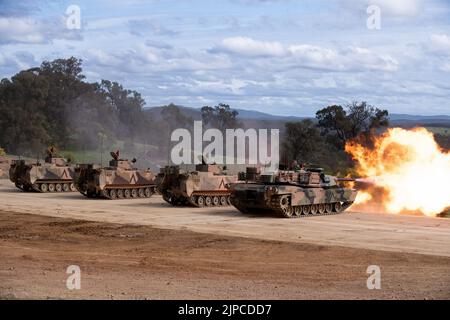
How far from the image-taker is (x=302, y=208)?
28.1m

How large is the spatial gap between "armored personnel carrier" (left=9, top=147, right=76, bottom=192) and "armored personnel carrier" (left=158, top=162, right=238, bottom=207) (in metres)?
10.3

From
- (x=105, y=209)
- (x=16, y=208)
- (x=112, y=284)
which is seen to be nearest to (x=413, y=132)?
(x=105, y=209)

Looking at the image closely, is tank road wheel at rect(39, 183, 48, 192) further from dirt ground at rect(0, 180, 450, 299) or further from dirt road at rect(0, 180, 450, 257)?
dirt ground at rect(0, 180, 450, 299)

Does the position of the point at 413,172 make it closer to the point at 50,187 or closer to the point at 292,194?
the point at 292,194

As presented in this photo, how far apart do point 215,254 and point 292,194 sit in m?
9.44

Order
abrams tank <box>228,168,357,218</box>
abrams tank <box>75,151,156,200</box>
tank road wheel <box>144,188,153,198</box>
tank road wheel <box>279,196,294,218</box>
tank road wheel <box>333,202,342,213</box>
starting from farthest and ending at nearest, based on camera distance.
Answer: tank road wheel <box>144,188,153,198</box> < abrams tank <box>75,151,156,200</box> < tank road wheel <box>333,202,342,213</box> < abrams tank <box>228,168,357,218</box> < tank road wheel <box>279,196,294,218</box>

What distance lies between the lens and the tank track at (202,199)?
31.9 metres

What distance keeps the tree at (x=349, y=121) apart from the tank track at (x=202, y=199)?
19.9 meters

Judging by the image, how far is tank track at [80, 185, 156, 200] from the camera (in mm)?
35906

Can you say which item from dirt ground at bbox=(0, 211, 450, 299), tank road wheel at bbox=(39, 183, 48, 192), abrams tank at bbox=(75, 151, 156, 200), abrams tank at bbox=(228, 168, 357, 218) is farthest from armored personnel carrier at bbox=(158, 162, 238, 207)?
tank road wheel at bbox=(39, 183, 48, 192)

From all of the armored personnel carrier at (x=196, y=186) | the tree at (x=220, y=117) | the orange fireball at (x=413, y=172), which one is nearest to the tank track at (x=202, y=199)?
the armored personnel carrier at (x=196, y=186)

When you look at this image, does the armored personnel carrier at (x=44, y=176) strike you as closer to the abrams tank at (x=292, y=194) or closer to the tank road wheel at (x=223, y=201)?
the tank road wheel at (x=223, y=201)

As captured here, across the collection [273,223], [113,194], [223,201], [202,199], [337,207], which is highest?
[113,194]

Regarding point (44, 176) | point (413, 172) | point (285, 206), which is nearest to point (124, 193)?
point (44, 176)
